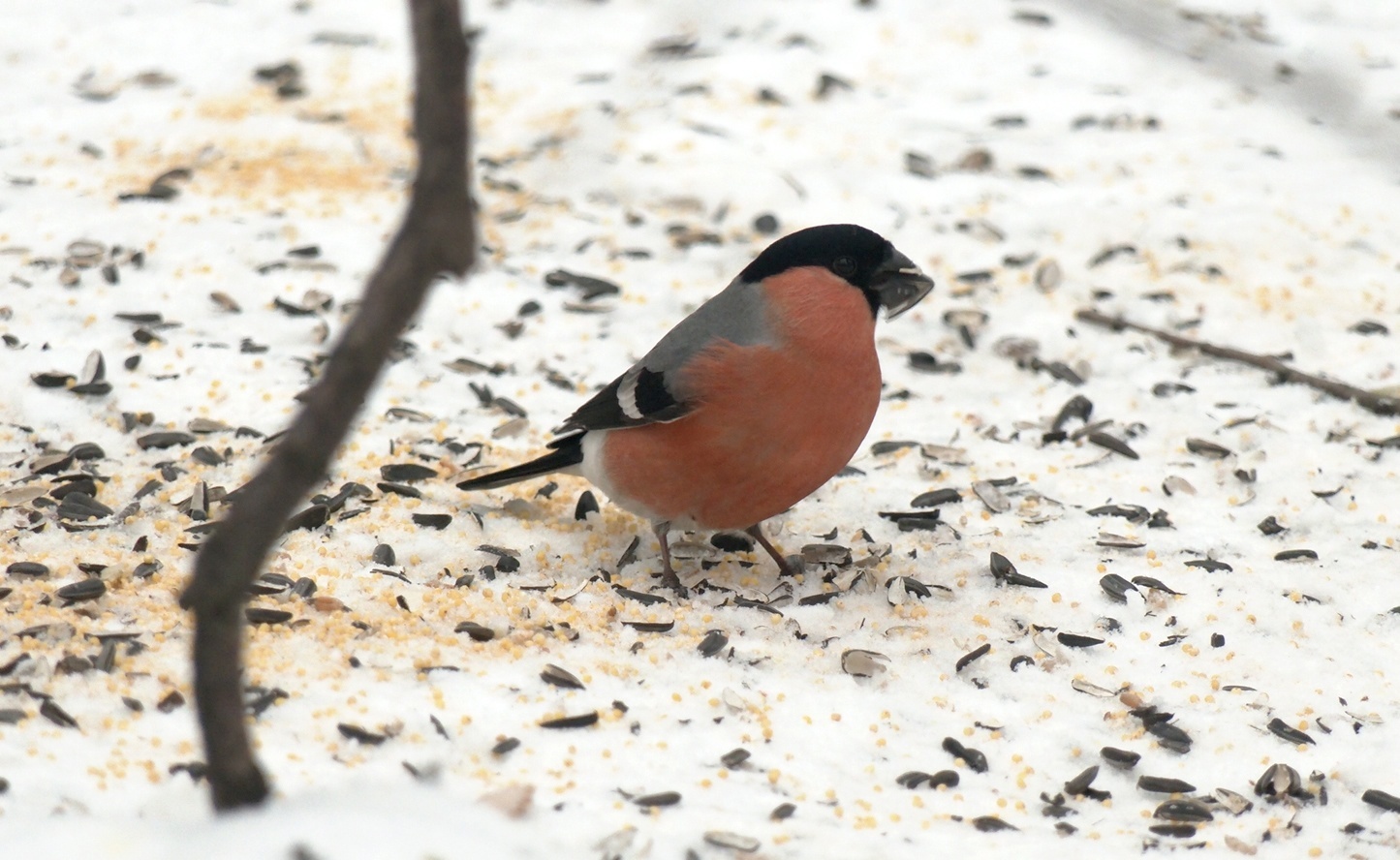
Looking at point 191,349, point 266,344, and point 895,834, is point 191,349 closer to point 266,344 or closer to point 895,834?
point 266,344

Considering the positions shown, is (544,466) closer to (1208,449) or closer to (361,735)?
(361,735)

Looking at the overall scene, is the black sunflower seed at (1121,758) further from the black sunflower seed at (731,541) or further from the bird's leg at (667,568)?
the black sunflower seed at (731,541)

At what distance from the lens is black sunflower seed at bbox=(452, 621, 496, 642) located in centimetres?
379

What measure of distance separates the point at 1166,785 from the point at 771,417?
143 cm

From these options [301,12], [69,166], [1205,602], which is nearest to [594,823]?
[1205,602]

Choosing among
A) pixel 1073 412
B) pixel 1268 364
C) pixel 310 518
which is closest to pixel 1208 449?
pixel 1073 412

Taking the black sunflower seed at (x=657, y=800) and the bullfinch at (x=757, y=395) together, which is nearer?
the black sunflower seed at (x=657, y=800)

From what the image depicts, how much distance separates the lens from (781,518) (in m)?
4.88

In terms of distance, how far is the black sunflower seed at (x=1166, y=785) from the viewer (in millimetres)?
3398

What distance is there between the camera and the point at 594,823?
2.95 meters

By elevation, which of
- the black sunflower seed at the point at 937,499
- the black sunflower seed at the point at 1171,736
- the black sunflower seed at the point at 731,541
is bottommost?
the black sunflower seed at the point at 731,541

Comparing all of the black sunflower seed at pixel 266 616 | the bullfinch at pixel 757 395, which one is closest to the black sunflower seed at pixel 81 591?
the black sunflower seed at pixel 266 616

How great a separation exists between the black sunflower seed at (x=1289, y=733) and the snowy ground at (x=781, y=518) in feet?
0.05

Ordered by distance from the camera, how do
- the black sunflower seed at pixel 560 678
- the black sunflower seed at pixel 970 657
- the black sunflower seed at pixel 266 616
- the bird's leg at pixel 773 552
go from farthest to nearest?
the bird's leg at pixel 773 552, the black sunflower seed at pixel 970 657, the black sunflower seed at pixel 266 616, the black sunflower seed at pixel 560 678
